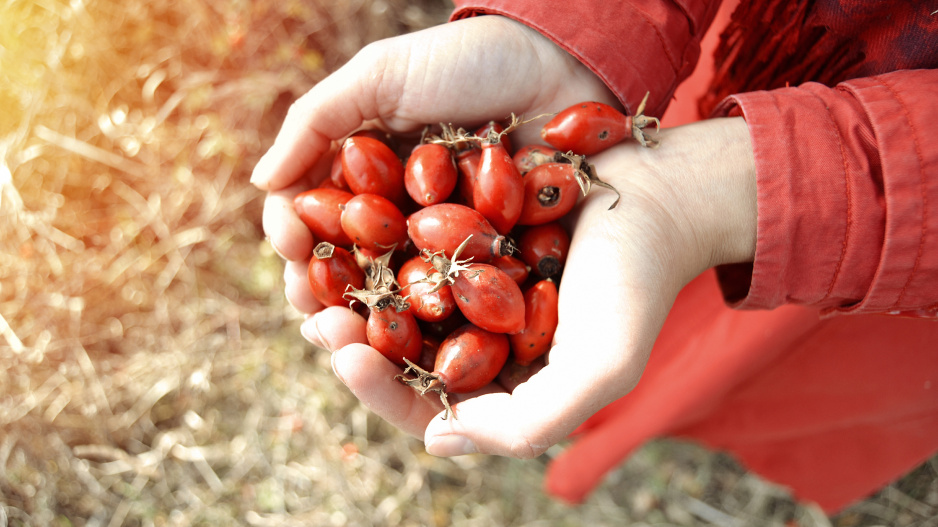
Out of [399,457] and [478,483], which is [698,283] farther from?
[399,457]

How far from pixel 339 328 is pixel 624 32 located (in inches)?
49.8

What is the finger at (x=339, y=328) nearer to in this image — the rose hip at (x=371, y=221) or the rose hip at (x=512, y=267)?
the rose hip at (x=371, y=221)

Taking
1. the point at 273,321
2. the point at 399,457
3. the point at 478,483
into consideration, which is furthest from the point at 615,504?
the point at 273,321

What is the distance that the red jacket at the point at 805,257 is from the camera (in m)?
1.42

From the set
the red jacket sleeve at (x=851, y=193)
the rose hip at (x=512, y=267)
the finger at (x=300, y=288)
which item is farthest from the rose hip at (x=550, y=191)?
the finger at (x=300, y=288)

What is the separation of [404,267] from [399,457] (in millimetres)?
1633

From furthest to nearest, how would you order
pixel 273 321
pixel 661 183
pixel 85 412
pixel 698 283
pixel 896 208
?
pixel 273 321
pixel 85 412
pixel 698 283
pixel 661 183
pixel 896 208

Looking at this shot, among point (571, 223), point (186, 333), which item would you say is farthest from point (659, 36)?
point (186, 333)

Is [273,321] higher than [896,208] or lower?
lower

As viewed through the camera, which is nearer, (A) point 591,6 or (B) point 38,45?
(A) point 591,6

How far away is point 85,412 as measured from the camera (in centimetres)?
300

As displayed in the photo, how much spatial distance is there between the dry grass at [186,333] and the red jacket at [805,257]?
1.75 ft

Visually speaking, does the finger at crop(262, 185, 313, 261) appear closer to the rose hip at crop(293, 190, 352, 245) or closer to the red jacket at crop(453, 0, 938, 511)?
the rose hip at crop(293, 190, 352, 245)

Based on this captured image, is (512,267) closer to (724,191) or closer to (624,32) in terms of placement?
(724,191)
